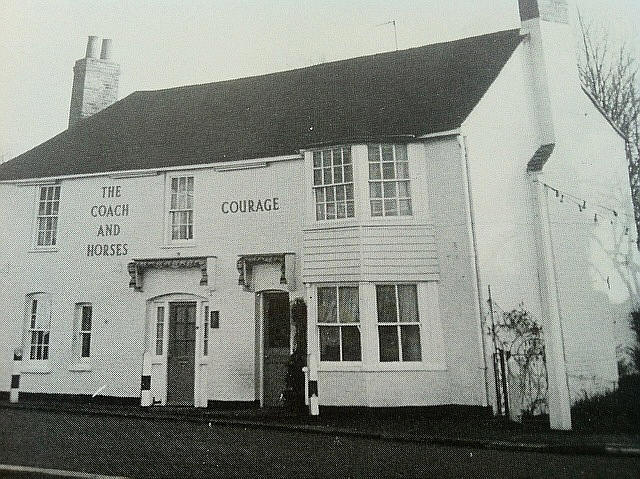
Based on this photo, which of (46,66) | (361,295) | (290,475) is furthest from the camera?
(361,295)

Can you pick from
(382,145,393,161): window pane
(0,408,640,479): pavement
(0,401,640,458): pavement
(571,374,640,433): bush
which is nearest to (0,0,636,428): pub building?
(382,145,393,161): window pane

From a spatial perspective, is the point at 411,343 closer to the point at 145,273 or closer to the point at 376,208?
the point at 376,208

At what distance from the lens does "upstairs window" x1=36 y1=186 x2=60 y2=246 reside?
7.66 meters

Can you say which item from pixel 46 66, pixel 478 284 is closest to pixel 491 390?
pixel 478 284

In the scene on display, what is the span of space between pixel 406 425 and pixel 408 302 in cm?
169

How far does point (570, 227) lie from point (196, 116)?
20.1 ft

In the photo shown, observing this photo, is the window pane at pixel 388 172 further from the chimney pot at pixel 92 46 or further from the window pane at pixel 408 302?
the chimney pot at pixel 92 46

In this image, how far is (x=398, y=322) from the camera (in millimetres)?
7105

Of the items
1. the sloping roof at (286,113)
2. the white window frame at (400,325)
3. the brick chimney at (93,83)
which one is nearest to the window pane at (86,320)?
the sloping roof at (286,113)

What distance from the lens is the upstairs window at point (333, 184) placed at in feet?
24.3

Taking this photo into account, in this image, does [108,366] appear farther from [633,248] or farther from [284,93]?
[633,248]

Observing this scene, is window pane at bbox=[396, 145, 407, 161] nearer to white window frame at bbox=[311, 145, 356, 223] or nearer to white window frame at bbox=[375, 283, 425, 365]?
white window frame at bbox=[311, 145, 356, 223]

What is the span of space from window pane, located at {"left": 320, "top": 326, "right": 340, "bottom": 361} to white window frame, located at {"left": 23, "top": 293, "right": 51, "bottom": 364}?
411 cm

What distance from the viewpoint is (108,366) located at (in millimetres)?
7668
